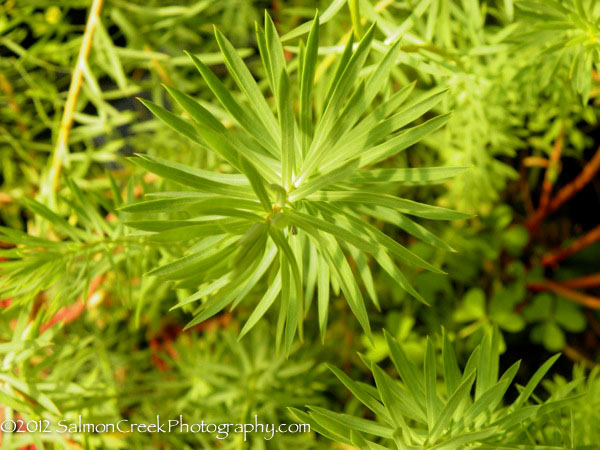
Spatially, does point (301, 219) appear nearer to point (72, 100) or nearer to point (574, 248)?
point (72, 100)

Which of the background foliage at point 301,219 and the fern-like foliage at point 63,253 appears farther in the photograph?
the fern-like foliage at point 63,253

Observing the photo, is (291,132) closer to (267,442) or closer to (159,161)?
(159,161)

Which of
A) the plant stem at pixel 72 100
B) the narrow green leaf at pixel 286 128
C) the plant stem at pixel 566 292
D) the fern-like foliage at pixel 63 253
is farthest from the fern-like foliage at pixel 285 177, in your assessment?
the plant stem at pixel 566 292

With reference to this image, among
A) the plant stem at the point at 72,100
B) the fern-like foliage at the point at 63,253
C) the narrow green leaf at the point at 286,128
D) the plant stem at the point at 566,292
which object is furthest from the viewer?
the plant stem at the point at 566,292

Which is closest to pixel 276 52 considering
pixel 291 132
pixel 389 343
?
pixel 291 132

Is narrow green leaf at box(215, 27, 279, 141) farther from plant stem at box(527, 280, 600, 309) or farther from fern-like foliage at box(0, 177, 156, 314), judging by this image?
plant stem at box(527, 280, 600, 309)

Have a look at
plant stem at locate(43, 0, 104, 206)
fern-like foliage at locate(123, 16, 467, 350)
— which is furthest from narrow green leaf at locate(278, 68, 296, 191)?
plant stem at locate(43, 0, 104, 206)

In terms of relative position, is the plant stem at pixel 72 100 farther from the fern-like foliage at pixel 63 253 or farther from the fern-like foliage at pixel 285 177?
the fern-like foliage at pixel 285 177

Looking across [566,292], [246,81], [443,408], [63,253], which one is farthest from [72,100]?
[566,292]
